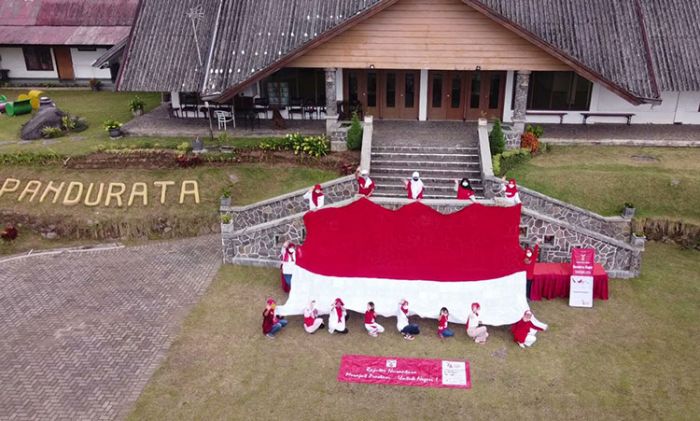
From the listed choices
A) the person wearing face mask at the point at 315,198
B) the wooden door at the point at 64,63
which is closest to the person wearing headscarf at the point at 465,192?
the person wearing face mask at the point at 315,198

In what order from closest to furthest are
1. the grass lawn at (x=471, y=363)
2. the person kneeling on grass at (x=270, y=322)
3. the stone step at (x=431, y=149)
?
the grass lawn at (x=471, y=363)
the person kneeling on grass at (x=270, y=322)
the stone step at (x=431, y=149)

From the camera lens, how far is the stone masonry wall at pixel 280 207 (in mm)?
23094

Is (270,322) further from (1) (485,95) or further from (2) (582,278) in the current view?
(1) (485,95)

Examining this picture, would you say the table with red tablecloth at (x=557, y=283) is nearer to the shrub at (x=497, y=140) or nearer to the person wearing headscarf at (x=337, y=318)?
the person wearing headscarf at (x=337, y=318)

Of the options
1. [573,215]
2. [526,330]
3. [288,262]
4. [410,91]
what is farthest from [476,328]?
[410,91]

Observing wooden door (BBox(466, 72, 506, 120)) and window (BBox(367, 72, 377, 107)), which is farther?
window (BBox(367, 72, 377, 107))

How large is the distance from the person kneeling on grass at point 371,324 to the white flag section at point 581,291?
20.7 ft

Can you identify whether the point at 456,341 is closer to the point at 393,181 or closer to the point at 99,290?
the point at 393,181

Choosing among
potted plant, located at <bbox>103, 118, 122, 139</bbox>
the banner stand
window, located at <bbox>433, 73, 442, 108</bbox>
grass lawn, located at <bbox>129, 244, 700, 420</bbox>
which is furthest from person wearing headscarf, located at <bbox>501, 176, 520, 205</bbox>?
potted plant, located at <bbox>103, 118, 122, 139</bbox>

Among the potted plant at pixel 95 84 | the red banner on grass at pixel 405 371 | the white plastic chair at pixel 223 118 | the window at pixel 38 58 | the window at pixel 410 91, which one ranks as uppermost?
the window at pixel 38 58

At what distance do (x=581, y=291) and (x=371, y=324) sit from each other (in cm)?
687

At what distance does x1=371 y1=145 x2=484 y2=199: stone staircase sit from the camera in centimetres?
2428

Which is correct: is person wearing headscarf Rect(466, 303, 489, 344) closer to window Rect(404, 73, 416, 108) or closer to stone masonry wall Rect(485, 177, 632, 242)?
stone masonry wall Rect(485, 177, 632, 242)

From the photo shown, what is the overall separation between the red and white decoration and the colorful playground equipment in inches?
972
